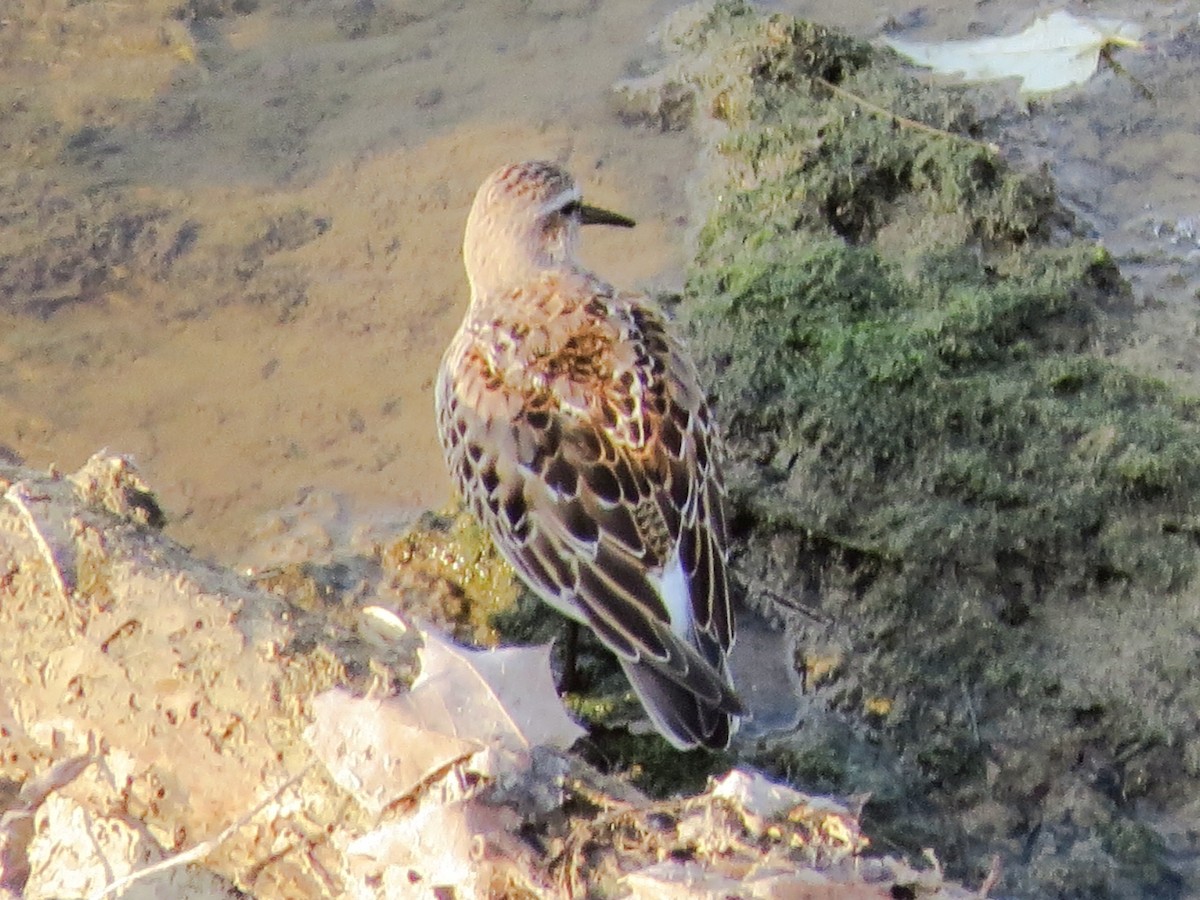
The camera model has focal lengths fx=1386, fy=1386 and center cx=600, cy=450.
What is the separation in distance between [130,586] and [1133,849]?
92.1 inches

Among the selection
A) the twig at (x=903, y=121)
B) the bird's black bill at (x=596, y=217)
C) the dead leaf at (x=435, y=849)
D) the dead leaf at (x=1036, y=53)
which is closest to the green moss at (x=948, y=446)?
the twig at (x=903, y=121)

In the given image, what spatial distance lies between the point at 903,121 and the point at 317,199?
2298 millimetres

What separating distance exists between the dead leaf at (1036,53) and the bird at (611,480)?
2763 millimetres

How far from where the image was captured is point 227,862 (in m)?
2.75

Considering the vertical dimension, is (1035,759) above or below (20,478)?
below

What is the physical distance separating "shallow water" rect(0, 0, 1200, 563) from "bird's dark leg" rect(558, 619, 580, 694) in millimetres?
861

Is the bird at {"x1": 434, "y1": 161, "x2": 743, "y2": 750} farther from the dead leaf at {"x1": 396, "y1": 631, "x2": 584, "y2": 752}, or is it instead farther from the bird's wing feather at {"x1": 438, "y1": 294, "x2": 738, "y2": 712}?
the dead leaf at {"x1": 396, "y1": 631, "x2": 584, "y2": 752}

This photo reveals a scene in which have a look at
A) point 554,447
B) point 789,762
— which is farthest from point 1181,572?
point 554,447

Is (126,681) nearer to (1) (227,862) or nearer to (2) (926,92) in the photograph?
(1) (227,862)

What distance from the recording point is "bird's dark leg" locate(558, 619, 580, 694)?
12.4 feet

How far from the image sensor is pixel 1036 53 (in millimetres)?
5930

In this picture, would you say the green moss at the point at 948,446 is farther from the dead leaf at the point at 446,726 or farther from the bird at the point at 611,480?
the dead leaf at the point at 446,726

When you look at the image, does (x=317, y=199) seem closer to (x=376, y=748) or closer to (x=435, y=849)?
(x=376, y=748)

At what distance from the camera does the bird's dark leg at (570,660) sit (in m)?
3.78
